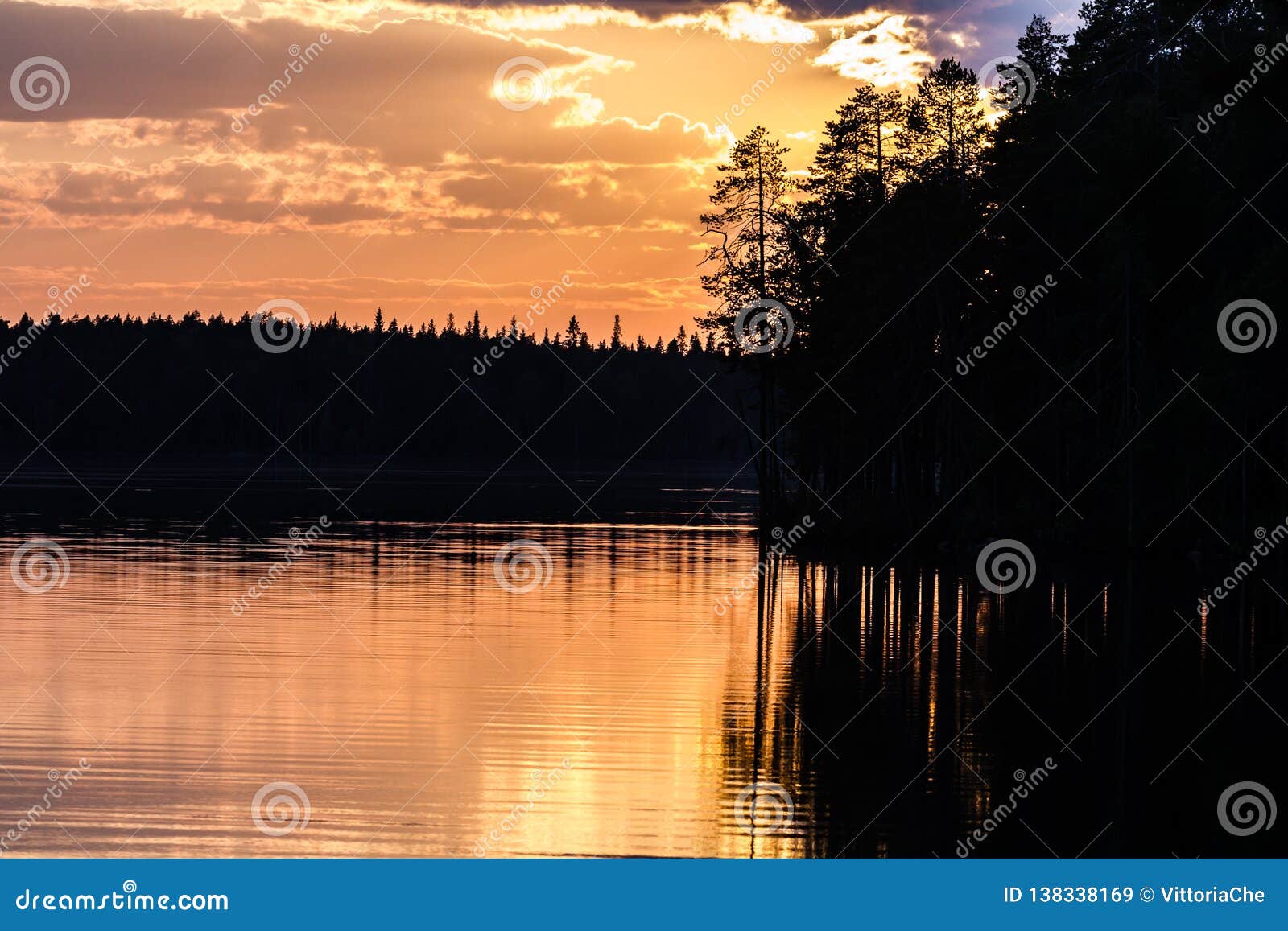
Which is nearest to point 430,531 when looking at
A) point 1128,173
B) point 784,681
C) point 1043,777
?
point 1128,173

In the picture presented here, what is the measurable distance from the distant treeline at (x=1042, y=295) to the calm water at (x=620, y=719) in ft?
45.9

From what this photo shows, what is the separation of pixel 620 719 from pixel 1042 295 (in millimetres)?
44089

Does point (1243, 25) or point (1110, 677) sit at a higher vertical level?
point (1243, 25)

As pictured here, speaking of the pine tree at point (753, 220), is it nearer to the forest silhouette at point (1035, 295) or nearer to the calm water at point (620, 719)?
the forest silhouette at point (1035, 295)

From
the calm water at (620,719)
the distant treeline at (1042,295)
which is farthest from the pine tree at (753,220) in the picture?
the calm water at (620,719)

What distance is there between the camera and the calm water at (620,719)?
14602 mm

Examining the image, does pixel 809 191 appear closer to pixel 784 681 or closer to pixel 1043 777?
pixel 784 681

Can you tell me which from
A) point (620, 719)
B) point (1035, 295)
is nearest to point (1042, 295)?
point (1035, 295)

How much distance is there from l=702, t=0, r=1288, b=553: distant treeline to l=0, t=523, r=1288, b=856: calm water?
551 inches

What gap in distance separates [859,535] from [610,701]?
38.2 meters

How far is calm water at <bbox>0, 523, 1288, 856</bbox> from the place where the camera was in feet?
47.9

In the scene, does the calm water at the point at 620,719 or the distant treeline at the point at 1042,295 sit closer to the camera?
the calm water at the point at 620,719

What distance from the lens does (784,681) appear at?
2392cm

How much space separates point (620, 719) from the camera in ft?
67.1
